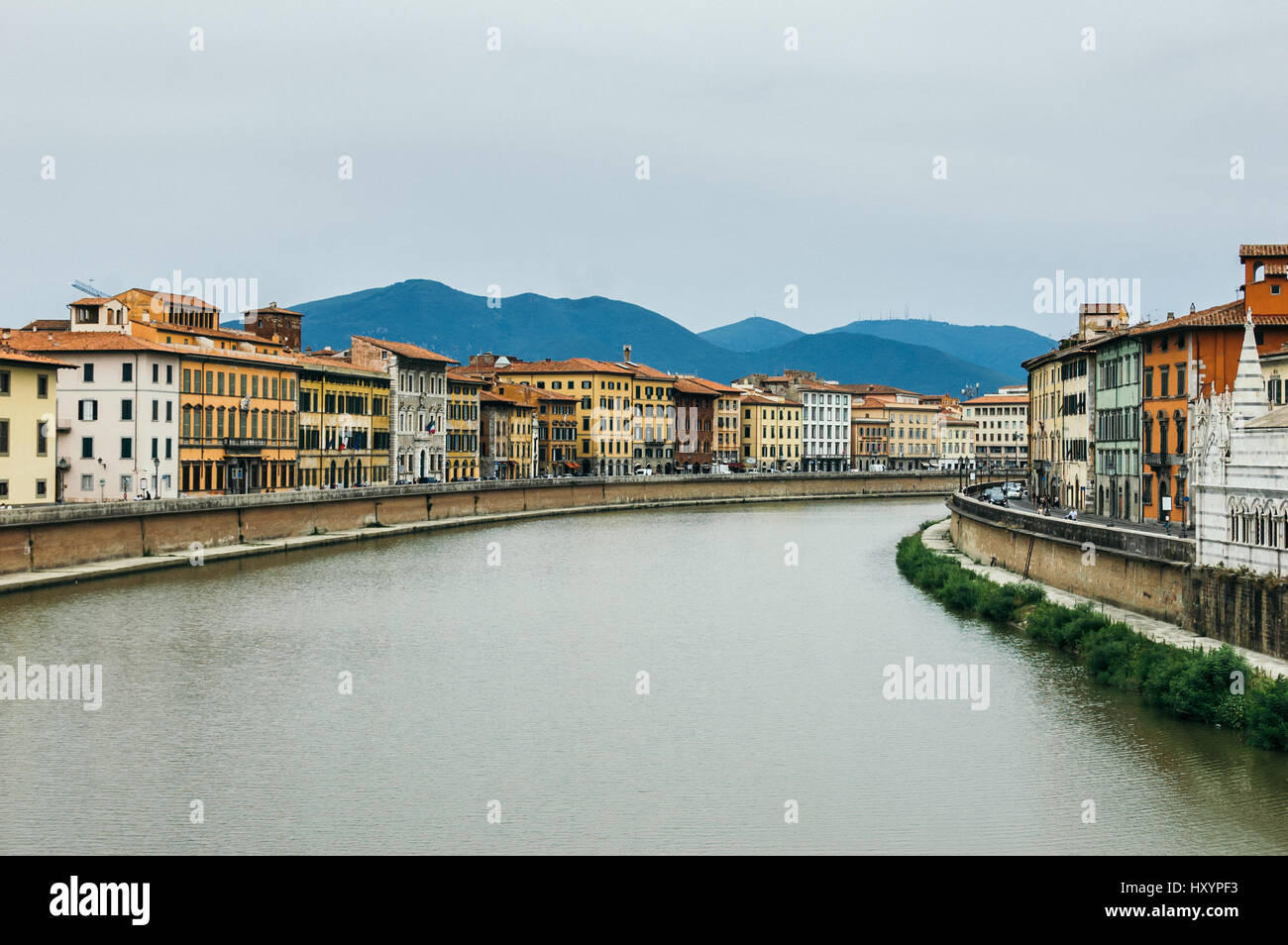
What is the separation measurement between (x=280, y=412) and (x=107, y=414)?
17.0 metres

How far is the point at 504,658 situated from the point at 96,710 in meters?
11.1

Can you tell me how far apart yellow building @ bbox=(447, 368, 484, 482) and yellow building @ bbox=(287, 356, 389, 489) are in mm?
10718

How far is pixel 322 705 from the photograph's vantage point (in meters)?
33.8

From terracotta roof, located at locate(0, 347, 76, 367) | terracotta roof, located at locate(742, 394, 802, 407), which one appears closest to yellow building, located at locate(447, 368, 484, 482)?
terracotta roof, located at locate(0, 347, 76, 367)

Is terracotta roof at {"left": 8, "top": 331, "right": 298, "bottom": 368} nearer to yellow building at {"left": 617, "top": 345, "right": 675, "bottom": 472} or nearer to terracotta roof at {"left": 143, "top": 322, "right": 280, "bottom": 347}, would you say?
terracotta roof at {"left": 143, "top": 322, "right": 280, "bottom": 347}

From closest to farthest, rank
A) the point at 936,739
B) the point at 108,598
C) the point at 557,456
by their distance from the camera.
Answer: the point at 936,739 → the point at 108,598 → the point at 557,456

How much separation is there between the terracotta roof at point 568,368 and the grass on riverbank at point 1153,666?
101454 mm

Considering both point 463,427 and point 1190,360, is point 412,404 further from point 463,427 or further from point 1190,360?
point 1190,360

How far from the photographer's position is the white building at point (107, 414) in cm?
7306

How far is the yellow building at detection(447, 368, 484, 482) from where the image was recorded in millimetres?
118250

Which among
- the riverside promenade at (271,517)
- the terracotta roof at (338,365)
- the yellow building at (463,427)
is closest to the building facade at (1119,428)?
the riverside promenade at (271,517)

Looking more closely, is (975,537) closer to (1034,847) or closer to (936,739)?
(936,739)
